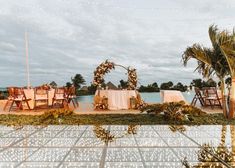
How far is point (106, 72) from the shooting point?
12.6m

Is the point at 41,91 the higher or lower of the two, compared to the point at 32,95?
higher

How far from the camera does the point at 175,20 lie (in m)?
13.0

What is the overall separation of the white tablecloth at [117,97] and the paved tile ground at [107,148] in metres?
6.22

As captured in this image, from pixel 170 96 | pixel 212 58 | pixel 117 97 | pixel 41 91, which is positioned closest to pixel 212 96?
pixel 170 96

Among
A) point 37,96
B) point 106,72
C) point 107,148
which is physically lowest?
point 107,148

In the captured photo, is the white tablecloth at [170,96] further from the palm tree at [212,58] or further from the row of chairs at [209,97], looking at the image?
the palm tree at [212,58]

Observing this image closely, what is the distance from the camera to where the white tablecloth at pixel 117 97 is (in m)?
11.7

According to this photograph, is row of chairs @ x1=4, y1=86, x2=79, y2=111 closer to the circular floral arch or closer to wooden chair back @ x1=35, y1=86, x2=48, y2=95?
wooden chair back @ x1=35, y1=86, x2=48, y2=95

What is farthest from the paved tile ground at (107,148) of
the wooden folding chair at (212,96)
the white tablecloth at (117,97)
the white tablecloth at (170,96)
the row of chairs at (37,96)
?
the white tablecloth at (170,96)

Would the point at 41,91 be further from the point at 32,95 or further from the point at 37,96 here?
the point at 32,95

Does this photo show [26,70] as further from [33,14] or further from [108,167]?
[108,167]

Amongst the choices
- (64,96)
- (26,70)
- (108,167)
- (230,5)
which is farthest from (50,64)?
(108,167)

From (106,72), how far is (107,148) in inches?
346

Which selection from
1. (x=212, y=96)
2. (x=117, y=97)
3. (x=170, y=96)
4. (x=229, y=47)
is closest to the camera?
(x=229, y=47)
